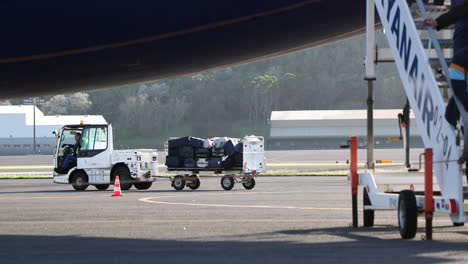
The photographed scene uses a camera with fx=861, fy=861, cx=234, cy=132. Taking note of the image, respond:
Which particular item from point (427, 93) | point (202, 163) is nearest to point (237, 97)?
point (202, 163)

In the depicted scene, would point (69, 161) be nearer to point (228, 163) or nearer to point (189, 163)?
point (189, 163)

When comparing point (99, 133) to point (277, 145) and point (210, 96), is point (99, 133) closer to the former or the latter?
point (277, 145)

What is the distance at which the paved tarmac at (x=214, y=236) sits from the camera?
28.0ft

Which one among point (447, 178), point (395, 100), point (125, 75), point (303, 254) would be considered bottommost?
point (303, 254)

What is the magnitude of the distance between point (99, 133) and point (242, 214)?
47.1ft

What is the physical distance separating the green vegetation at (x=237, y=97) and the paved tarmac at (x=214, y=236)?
120 metres

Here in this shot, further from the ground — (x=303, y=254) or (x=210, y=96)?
(x=210, y=96)

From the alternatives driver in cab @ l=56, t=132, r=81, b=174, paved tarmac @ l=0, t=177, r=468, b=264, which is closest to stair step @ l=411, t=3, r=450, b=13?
paved tarmac @ l=0, t=177, r=468, b=264

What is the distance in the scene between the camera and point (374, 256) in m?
8.37

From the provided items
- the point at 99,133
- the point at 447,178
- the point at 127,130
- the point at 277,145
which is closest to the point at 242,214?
the point at 447,178

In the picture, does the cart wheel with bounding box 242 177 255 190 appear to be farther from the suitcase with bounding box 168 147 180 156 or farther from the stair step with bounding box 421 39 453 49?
the stair step with bounding box 421 39 453 49

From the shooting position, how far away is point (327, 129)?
4476 inches

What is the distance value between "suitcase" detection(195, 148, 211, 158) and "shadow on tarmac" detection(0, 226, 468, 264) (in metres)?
17.1

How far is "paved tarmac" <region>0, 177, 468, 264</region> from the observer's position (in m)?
8.53
